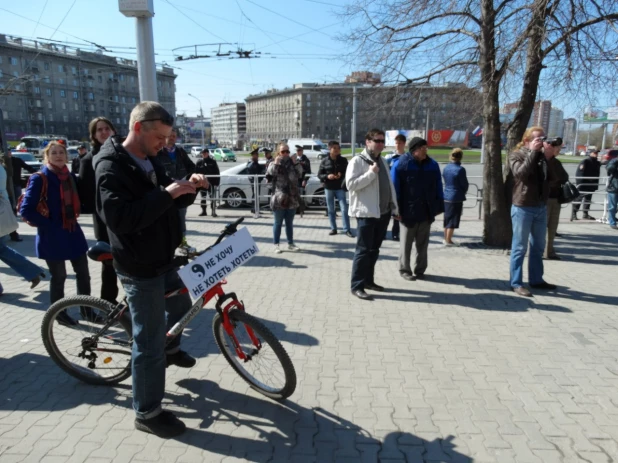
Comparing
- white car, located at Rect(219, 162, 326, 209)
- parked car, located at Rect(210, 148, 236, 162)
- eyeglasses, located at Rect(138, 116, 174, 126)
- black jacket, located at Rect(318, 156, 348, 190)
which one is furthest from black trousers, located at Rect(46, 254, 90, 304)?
parked car, located at Rect(210, 148, 236, 162)

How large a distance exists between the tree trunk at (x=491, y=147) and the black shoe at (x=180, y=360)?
240 inches

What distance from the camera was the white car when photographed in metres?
12.5

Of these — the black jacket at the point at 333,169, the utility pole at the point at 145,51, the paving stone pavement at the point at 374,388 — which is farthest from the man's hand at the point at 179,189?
the black jacket at the point at 333,169

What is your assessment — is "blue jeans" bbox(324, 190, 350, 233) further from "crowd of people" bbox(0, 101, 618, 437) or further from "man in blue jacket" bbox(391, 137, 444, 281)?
"man in blue jacket" bbox(391, 137, 444, 281)

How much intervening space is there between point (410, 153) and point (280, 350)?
374 cm

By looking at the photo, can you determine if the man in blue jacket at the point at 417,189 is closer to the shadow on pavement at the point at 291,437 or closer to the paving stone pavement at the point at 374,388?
the paving stone pavement at the point at 374,388

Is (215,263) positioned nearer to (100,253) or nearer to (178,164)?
(100,253)

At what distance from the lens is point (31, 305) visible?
16.6ft

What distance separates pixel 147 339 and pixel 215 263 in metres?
0.65

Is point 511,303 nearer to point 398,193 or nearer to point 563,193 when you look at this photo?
point 398,193

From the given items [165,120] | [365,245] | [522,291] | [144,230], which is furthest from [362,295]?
[165,120]

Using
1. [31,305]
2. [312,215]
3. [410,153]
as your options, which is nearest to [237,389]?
[31,305]

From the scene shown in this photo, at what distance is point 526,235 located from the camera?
5191 mm

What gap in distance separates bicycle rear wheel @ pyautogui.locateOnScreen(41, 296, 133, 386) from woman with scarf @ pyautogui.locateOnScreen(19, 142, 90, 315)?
41.7 inches
